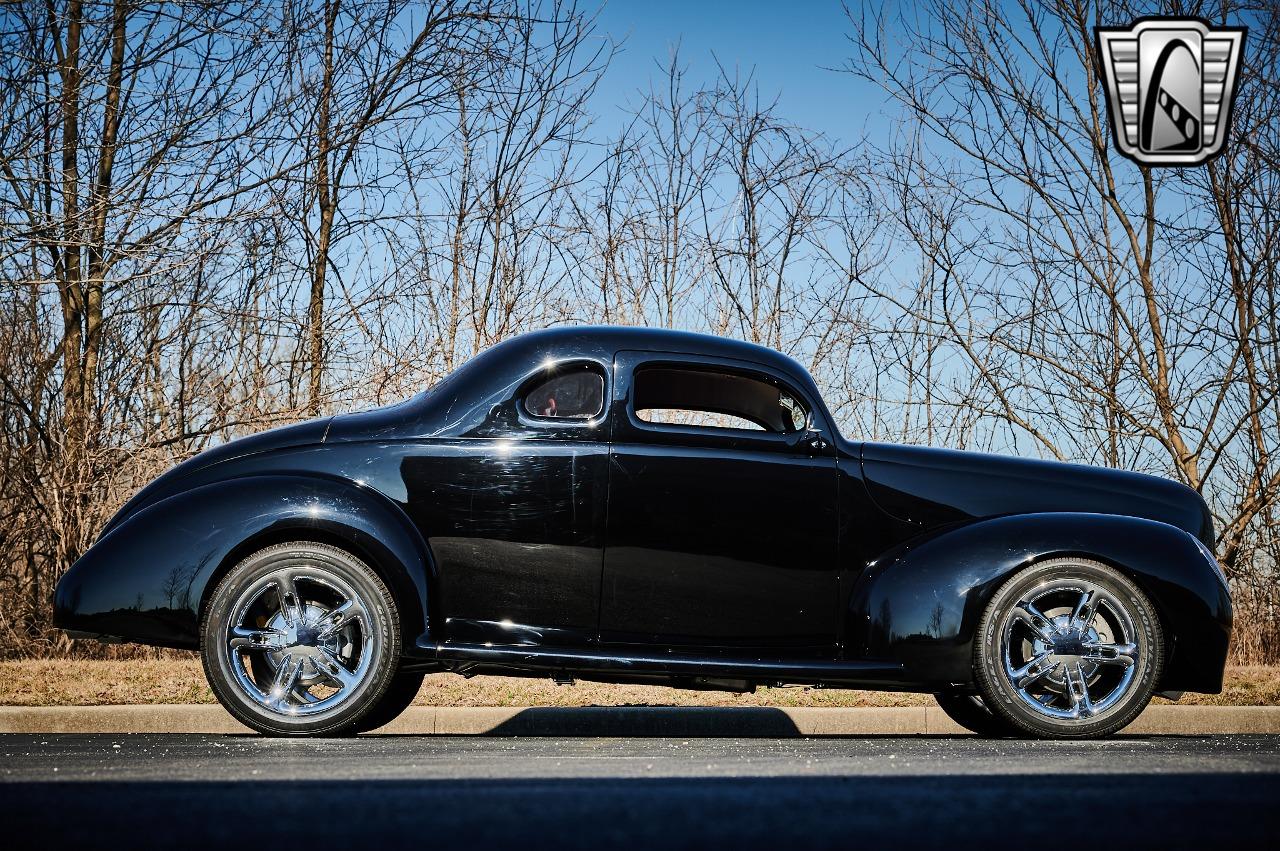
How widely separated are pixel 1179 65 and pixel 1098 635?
7.68 m

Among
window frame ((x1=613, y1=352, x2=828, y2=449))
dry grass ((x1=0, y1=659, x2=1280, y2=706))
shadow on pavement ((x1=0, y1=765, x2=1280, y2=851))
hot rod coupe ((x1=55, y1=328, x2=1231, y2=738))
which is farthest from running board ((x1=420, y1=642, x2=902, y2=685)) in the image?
dry grass ((x1=0, y1=659, x2=1280, y2=706))

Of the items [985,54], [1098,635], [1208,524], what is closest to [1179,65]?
[985,54]

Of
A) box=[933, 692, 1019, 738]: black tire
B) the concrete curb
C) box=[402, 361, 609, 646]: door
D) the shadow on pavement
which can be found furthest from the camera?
the concrete curb

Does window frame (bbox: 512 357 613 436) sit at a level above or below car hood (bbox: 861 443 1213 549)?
above

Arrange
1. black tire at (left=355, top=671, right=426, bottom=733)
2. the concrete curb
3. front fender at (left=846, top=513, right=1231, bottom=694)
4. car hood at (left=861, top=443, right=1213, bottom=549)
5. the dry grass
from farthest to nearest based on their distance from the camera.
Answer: the dry grass
the concrete curb
black tire at (left=355, top=671, right=426, bottom=733)
car hood at (left=861, top=443, right=1213, bottom=549)
front fender at (left=846, top=513, right=1231, bottom=694)

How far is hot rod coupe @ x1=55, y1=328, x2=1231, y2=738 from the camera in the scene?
5488 mm

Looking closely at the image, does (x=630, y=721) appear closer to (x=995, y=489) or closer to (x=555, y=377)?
(x=555, y=377)

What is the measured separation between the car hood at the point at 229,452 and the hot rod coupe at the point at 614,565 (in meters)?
0.01

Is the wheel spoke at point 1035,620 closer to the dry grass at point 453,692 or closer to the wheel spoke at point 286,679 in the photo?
the dry grass at point 453,692

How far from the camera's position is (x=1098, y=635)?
5.78m

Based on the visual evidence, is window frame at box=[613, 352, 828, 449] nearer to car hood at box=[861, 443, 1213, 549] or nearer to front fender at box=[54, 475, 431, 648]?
car hood at box=[861, 443, 1213, 549]

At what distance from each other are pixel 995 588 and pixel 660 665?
155 cm

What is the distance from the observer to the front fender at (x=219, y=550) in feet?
17.9

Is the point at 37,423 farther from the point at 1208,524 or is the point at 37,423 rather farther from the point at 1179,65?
the point at 1179,65
